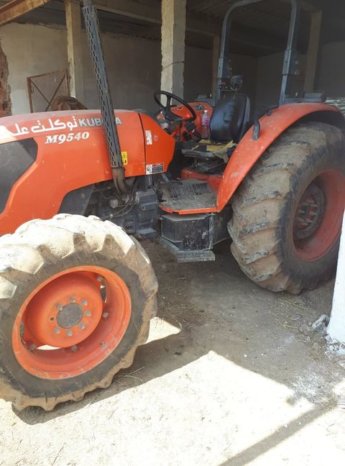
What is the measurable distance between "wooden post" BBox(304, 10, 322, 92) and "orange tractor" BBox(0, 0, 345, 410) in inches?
264

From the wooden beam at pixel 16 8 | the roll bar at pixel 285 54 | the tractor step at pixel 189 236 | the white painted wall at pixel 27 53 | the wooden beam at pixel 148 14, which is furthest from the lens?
the white painted wall at pixel 27 53

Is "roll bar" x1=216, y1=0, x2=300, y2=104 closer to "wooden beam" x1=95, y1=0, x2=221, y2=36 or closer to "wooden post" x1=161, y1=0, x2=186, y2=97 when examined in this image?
"wooden post" x1=161, y1=0, x2=186, y2=97

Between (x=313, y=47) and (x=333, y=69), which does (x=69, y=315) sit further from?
(x=333, y=69)

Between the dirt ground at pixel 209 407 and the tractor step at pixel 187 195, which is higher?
the tractor step at pixel 187 195

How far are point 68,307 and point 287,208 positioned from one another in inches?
60.4

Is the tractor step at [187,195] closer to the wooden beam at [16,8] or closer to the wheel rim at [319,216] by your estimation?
the wheel rim at [319,216]

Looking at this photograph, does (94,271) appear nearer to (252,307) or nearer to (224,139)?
(252,307)

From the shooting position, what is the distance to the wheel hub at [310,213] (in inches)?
123

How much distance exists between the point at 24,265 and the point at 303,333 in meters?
1.82

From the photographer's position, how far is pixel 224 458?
175cm

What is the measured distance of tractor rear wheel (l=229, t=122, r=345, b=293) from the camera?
2.68 m

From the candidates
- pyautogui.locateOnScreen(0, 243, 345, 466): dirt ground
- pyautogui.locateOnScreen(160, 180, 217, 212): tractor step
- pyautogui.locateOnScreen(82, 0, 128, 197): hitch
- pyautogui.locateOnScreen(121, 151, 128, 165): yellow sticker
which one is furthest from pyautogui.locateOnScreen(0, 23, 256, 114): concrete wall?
pyautogui.locateOnScreen(0, 243, 345, 466): dirt ground

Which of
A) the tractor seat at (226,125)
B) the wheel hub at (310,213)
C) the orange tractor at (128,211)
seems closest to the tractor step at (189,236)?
the orange tractor at (128,211)

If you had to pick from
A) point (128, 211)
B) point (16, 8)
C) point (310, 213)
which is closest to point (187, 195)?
point (128, 211)
